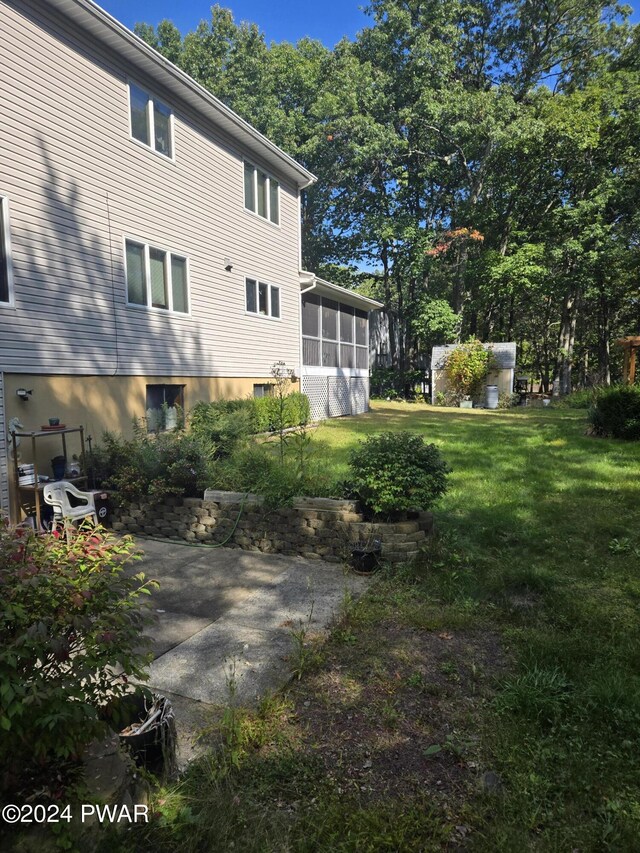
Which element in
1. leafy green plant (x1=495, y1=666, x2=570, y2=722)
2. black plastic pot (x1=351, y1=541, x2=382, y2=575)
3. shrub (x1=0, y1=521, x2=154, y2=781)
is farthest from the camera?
black plastic pot (x1=351, y1=541, x2=382, y2=575)

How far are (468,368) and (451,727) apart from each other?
21209mm

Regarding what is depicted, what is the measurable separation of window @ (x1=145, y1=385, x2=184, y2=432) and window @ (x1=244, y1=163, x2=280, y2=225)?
19.7ft

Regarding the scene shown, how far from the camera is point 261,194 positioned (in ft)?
45.3

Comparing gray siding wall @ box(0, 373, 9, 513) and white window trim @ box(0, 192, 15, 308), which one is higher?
white window trim @ box(0, 192, 15, 308)

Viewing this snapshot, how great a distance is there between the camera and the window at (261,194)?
13.2 metres

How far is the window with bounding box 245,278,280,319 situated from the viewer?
43.8ft

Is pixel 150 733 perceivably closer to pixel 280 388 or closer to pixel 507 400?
pixel 280 388

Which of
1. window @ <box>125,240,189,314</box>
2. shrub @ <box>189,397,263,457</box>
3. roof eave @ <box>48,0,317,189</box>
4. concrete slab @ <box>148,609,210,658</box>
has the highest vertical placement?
roof eave @ <box>48,0,317,189</box>

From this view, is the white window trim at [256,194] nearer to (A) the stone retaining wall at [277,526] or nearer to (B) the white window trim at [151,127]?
(B) the white window trim at [151,127]

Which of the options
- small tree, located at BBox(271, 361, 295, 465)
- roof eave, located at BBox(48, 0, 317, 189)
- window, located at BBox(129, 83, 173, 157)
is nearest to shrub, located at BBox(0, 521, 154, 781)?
small tree, located at BBox(271, 361, 295, 465)

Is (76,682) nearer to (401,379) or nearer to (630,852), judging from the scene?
(630,852)

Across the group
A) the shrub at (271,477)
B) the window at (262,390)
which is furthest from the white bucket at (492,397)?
the shrub at (271,477)

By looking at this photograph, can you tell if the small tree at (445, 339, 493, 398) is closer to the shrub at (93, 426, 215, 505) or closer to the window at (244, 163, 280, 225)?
the window at (244, 163, 280, 225)

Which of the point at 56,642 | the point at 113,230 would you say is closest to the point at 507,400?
the point at 113,230
